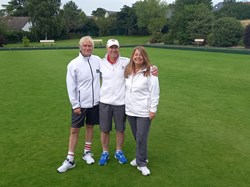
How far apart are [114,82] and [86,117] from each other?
63 centimetres

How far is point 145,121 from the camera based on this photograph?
372 centimetres

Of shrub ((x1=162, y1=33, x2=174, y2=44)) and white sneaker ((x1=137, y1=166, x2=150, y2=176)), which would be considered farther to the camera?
shrub ((x1=162, y1=33, x2=174, y2=44))

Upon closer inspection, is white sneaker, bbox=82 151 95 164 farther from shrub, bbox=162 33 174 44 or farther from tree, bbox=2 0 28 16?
tree, bbox=2 0 28 16

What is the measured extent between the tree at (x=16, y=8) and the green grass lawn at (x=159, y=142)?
59.9 m

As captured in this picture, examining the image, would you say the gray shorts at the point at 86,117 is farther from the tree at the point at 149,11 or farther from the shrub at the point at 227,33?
the tree at the point at 149,11

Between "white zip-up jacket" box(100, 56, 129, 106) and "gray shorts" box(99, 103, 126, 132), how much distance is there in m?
0.07

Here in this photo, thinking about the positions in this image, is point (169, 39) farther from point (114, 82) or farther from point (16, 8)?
point (16, 8)

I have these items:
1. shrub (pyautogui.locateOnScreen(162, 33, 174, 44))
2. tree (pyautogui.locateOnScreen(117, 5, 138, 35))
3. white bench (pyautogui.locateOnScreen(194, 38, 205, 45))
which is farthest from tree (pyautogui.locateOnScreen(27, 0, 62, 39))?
white bench (pyautogui.locateOnScreen(194, 38, 205, 45))

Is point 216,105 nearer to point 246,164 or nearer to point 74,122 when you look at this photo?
point 246,164

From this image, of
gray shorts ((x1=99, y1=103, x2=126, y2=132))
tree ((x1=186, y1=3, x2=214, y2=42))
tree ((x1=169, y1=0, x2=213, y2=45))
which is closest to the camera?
gray shorts ((x1=99, y1=103, x2=126, y2=132))

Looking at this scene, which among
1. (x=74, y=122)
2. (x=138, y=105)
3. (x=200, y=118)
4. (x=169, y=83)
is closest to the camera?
(x=138, y=105)

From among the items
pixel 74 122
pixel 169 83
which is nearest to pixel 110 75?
pixel 74 122

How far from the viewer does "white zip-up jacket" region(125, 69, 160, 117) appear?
3.62 m

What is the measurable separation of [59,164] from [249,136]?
3098mm
